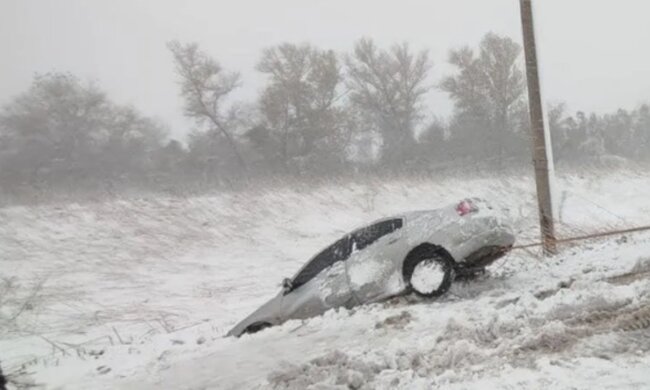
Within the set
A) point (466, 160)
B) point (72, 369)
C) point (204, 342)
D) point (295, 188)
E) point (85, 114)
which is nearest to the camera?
point (72, 369)

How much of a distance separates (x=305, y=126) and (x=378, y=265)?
28067 millimetres

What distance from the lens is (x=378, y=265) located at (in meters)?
8.03

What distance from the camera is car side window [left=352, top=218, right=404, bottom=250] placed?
8.27 metres

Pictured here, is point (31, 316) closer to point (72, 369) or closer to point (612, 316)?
point (72, 369)

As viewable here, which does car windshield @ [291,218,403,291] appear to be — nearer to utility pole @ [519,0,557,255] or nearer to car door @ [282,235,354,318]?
car door @ [282,235,354,318]

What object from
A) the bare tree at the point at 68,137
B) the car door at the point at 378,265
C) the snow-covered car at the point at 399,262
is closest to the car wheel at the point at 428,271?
the snow-covered car at the point at 399,262

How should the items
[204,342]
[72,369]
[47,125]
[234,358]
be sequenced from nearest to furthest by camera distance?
[234,358]
[72,369]
[204,342]
[47,125]

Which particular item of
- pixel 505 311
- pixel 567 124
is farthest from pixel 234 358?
pixel 567 124

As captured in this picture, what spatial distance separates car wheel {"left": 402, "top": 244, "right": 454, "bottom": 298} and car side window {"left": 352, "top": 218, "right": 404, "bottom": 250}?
56 centimetres

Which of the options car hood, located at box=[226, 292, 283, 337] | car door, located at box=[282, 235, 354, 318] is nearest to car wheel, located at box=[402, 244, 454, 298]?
car door, located at box=[282, 235, 354, 318]

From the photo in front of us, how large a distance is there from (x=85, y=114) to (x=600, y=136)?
3572 centimetres

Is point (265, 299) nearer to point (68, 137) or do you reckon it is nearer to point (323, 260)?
point (323, 260)

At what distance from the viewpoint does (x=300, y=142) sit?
115 ft

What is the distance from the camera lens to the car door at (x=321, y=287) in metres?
7.96
